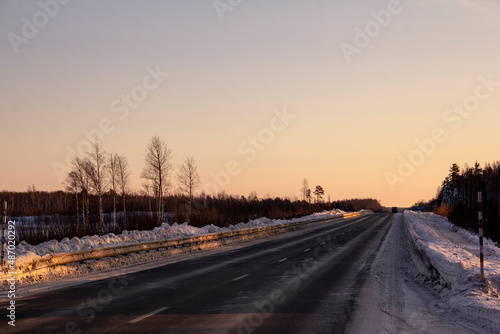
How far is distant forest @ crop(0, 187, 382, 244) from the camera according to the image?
25.2 m

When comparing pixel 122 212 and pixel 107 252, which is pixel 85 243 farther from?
pixel 122 212

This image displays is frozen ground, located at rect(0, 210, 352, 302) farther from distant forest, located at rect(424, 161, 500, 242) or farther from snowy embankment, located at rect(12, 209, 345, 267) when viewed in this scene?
distant forest, located at rect(424, 161, 500, 242)

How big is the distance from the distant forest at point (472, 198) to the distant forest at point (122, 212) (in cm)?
2132

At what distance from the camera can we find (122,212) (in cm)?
8450

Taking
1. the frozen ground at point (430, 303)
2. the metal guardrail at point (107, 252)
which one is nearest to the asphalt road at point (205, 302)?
the frozen ground at point (430, 303)

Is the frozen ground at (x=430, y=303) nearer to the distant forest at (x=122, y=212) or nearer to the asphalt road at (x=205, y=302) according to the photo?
the asphalt road at (x=205, y=302)

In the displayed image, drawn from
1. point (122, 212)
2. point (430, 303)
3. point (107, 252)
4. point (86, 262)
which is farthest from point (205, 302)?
point (122, 212)

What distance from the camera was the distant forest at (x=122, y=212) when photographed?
25.2m

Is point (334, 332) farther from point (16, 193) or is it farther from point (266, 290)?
point (16, 193)

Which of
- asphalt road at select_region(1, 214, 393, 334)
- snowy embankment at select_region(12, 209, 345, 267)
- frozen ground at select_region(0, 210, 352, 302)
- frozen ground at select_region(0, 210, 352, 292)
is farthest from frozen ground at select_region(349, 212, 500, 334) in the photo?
snowy embankment at select_region(12, 209, 345, 267)

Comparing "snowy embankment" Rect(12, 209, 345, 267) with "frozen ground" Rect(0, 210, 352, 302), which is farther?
"snowy embankment" Rect(12, 209, 345, 267)

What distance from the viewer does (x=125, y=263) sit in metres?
19.1

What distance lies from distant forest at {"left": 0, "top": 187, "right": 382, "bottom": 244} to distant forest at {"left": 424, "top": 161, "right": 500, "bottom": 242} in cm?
2132

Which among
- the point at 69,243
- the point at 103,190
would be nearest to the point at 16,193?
the point at 103,190
